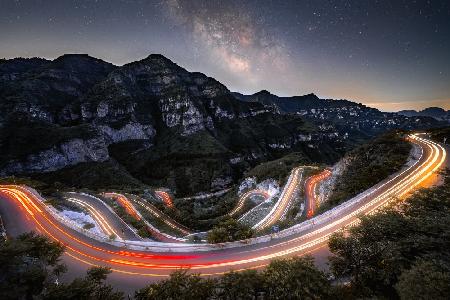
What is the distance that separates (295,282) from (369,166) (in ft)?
127

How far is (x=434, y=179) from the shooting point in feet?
124

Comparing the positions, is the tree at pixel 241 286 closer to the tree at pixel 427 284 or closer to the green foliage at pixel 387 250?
the green foliage at pixel 387 250

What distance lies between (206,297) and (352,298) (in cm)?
828

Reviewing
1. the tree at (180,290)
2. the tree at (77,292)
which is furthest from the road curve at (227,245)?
the tree at (77,292)

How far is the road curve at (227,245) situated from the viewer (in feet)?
85.6

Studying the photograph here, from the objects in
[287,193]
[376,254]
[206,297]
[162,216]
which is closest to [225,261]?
[206,297]

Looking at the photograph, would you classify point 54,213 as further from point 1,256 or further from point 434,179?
point 434,179

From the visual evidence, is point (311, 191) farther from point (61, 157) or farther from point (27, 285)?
point (61, 157)

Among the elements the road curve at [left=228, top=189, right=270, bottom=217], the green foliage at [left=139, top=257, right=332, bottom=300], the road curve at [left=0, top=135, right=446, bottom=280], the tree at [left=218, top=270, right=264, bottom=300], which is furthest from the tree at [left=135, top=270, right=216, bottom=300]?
the road curve at [left=228, top=189, right=270, bottom=217]

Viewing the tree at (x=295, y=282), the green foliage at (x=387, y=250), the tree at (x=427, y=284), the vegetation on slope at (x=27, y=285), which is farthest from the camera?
the green foliage at (x=387, y=250)

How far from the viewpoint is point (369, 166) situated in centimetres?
4706

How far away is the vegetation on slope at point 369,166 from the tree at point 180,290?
97.5 feet

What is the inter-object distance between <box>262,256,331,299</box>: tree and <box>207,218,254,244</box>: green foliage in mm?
15480

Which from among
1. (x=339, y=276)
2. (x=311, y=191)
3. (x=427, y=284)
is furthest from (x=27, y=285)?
(x=311, y=191)
